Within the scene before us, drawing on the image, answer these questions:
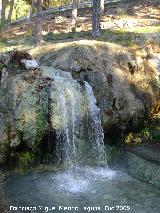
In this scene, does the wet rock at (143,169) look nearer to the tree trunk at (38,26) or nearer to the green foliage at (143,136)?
the green foliage at (143,136)

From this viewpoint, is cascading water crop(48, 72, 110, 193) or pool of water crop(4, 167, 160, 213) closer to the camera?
pool of water crop(4, 167, 160, 213)

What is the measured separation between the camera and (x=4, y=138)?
1534 cm

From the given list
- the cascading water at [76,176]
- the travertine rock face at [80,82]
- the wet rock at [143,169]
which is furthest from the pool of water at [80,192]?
the travertine rock face at [80,82]

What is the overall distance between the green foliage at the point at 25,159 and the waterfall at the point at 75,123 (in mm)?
1138

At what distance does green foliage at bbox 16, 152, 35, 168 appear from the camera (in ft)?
51.4

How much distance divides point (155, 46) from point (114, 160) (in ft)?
24.8

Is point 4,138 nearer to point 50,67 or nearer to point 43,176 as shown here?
point 43,176

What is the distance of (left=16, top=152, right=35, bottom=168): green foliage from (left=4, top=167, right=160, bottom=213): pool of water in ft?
1.83

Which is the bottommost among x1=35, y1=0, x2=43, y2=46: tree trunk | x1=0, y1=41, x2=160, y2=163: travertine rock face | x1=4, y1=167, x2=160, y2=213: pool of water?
x1=4, y1=167, x2=160, y2=213: pool of water

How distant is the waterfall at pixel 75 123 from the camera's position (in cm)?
1622

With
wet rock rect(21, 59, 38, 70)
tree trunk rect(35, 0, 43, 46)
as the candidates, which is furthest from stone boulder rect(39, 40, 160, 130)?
tree trunk rect(35, 0, 43, 46)

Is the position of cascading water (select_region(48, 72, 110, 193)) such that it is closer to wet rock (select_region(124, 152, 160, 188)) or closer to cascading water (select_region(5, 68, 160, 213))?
cascading water (select_region(5, 68, 160, 213))

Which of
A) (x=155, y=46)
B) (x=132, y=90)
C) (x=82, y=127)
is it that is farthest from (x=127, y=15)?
(x=82, y=127)

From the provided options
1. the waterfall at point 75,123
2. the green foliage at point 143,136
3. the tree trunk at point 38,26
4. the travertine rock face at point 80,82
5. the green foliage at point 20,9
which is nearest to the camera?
→ the travertine rock face at point 80,82
